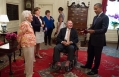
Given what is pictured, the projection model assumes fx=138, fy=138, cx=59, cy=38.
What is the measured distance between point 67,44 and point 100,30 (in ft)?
3.04

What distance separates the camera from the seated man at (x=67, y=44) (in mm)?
3197

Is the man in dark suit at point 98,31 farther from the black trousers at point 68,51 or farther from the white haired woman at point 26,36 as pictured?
the white haired woman at point 26,36

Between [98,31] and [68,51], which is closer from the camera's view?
[98,31]

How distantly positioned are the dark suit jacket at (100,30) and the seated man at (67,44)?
604mm

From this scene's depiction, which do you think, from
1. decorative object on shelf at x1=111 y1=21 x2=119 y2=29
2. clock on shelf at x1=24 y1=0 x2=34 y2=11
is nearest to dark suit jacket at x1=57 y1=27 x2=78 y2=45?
clock on shelf at x1=24 y1=0 x2=34 y2=11

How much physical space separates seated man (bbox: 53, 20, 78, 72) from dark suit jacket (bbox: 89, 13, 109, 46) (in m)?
0.60

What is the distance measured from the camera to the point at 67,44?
3.35 m

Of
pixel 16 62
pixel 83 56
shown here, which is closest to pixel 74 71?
pixel 83 56

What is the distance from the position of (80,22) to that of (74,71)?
12.0ft

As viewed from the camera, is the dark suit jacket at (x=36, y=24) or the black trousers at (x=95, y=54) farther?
the dark suit jacket at (x=36, y=24)

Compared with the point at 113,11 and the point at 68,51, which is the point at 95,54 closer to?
the point at 68,51

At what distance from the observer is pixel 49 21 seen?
5602mm

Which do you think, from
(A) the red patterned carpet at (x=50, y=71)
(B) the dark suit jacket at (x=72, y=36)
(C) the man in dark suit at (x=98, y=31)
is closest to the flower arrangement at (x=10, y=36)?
(A) the red patterned carpet at (x=50, y=71)

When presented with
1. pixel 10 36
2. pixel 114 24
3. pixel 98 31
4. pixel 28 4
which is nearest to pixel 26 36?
pixel 10 36
